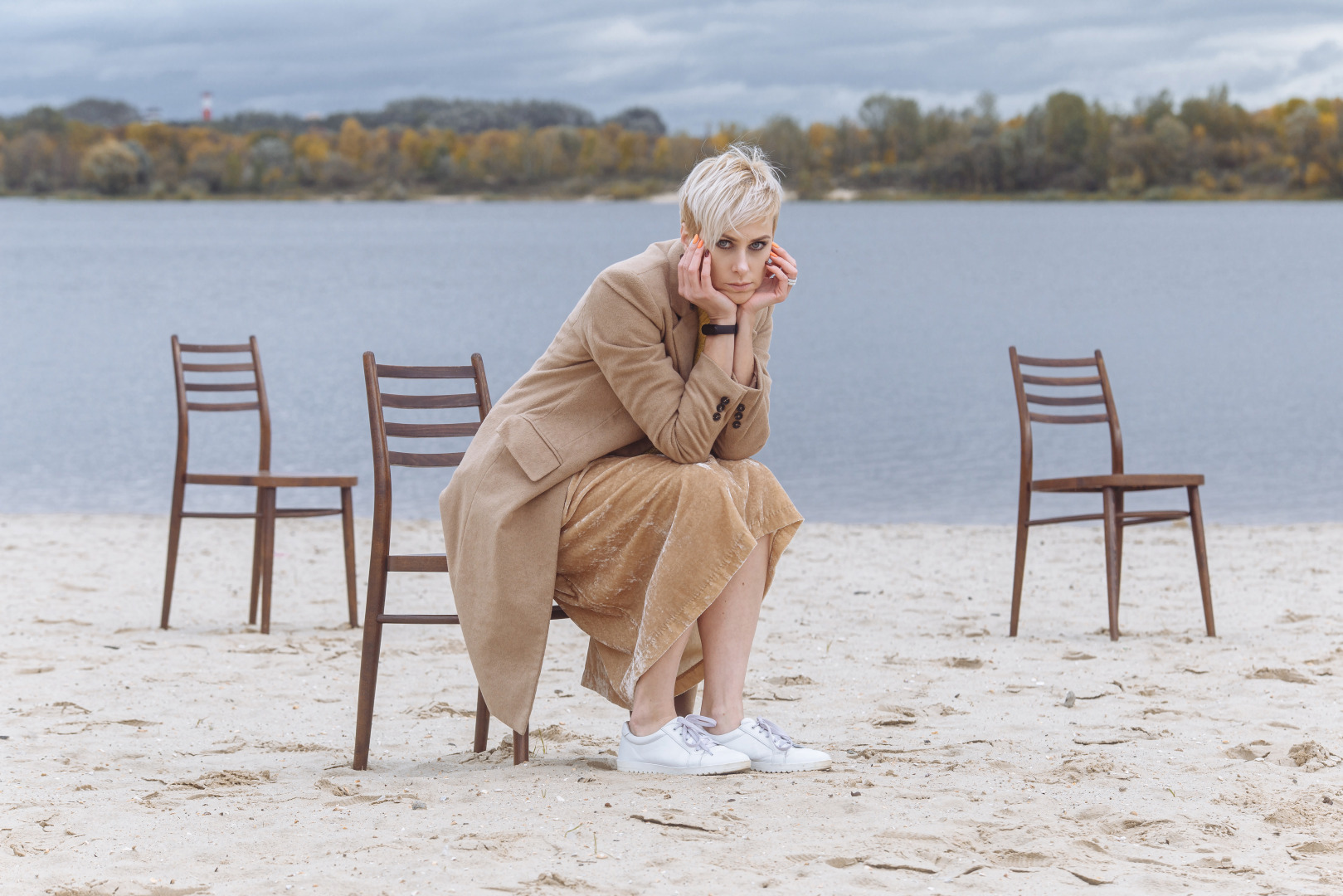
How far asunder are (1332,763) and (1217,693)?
35.2 inches

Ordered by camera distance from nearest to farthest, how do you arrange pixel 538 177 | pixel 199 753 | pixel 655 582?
pixel 655 582 → pixel 199 753 → pixel 538 177

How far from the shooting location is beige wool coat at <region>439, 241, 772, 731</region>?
125 inches

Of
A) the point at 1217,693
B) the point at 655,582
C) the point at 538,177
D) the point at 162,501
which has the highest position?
the point at 538,177

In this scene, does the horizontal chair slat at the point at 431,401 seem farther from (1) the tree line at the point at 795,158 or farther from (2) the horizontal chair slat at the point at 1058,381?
(1) the tree line at the point at 795,158

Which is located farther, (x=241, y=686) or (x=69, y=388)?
(x=69, y=388)

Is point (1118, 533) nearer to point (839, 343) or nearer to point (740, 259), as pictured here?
point (740, 259)

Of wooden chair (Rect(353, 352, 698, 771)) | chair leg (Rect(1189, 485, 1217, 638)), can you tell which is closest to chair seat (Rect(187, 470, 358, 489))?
wooden chair (Rect(353, 352, 698, 771))

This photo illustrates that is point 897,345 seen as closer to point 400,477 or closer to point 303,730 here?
point 400,477

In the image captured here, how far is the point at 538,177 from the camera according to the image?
84938 mm

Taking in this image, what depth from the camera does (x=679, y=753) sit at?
10.5 feet

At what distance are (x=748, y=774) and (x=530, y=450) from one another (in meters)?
0.93

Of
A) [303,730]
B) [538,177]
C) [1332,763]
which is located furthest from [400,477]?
[538,177]

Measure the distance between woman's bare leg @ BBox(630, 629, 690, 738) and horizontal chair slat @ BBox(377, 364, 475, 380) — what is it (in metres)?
0.96

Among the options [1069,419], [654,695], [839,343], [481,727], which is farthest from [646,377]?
[839,343]
